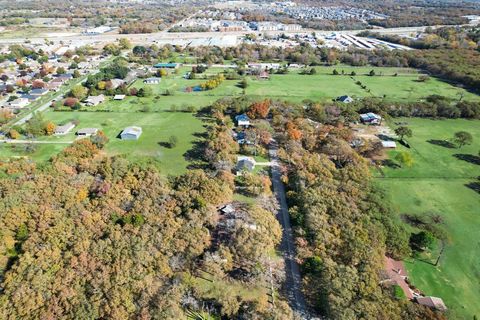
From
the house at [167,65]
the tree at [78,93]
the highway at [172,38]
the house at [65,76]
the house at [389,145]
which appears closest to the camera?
the house at [389,145]

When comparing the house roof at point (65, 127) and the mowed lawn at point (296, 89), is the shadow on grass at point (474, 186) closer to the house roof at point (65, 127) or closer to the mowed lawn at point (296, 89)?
the mowed lawn at point (296, 89)

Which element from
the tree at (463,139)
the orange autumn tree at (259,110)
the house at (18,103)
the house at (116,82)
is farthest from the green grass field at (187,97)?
the tree at (463,139)

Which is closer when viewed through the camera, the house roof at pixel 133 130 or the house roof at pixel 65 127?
the house roof at pixel 133 130

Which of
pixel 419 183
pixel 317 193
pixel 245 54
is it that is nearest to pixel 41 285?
pixel 317 193

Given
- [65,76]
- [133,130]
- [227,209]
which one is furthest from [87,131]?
[65,76]

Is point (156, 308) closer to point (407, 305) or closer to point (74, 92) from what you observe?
point (407, 305)

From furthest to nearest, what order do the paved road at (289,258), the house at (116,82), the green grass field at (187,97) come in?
the house at (116,82) < the green grass field at (187,97) < the paved road at (289,258)
